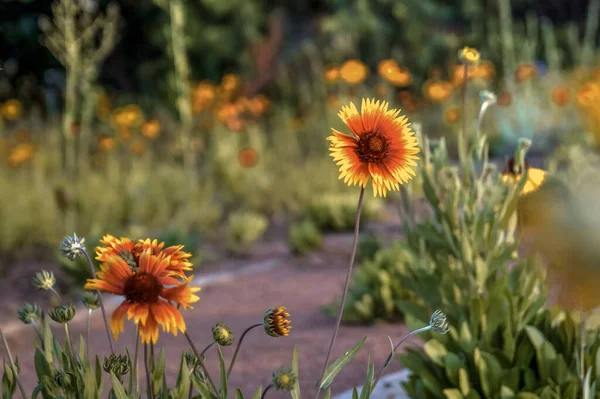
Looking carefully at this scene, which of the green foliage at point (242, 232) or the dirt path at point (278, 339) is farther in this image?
the green foliage at point (242, 232)

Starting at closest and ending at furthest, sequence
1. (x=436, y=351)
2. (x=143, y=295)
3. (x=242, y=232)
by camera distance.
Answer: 1. (x=143, y=295)
2. (x=436, y=351)
3. (x=242, y=232)

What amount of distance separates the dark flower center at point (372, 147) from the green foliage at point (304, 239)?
4017 mm

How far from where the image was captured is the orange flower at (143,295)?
1.53m

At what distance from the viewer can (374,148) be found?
5.87 feet

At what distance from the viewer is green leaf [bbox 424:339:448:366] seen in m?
2.64

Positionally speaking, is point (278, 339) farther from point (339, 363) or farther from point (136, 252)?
point (136, 252)

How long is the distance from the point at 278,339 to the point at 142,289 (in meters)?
2.47

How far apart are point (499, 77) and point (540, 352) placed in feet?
37.5

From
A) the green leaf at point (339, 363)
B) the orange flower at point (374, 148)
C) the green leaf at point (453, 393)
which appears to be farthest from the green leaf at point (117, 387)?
the green leaf at point (453, 393)

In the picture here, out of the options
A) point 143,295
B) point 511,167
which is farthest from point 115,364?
point 511,167

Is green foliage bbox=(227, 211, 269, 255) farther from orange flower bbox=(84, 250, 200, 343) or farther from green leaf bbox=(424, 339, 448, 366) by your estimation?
orange flower bbox=(84, 250, 200, 343)

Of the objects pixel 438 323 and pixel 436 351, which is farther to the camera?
pixel 436 351

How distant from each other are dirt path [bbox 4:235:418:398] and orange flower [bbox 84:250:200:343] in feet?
5.03

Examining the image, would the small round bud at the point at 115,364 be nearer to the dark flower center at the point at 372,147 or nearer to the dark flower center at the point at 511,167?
the dark flower center at the point at 372,147
